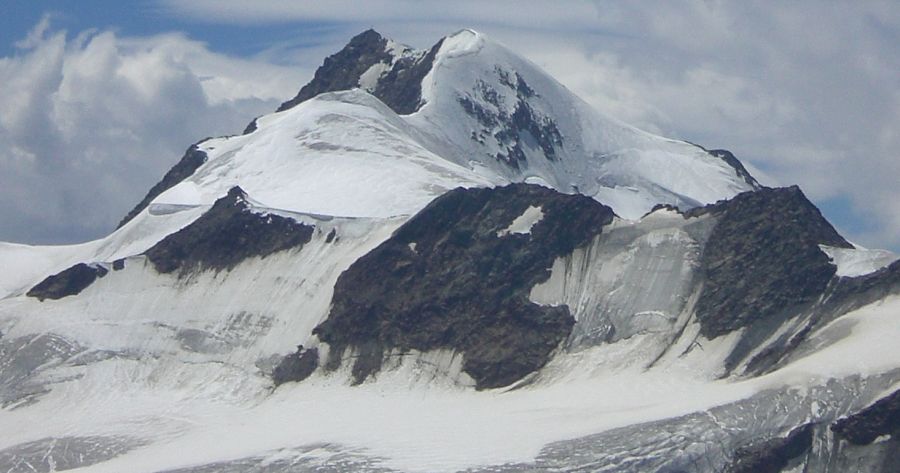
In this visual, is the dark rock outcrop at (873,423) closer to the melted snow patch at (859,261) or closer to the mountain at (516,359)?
the mountain at (516,359)

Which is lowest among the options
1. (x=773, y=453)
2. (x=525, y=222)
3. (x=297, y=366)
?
(x=773, y=453)

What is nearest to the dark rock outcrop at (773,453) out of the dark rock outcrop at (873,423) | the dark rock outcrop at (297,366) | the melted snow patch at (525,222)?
the dark rock outcrop at (873,423)

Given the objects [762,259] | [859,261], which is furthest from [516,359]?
[859,261]

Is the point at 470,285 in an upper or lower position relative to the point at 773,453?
upper

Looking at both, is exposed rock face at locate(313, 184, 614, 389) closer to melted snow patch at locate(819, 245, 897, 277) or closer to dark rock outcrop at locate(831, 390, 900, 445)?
melted snow patch at locate(819, 245, 897, 277)

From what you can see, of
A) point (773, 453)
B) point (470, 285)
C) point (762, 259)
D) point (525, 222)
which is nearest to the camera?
point (773, 453)

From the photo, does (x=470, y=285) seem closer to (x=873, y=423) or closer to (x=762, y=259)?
(x=762, y=259)

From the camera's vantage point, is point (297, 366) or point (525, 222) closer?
point (297, 366)
